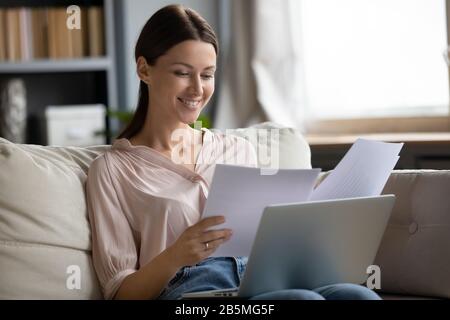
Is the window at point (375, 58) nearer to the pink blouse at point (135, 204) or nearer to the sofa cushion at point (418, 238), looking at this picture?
the sofa cushion at point (418, 238)

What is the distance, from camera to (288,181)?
1490 millimetres

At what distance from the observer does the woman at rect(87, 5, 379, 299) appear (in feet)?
5.42

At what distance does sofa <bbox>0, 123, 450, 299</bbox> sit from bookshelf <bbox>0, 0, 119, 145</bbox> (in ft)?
6.48

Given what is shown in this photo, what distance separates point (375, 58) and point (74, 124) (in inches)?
53.1

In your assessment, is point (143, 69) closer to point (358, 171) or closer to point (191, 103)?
point (191, 103)

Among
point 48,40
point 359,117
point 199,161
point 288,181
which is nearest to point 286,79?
point 359,117

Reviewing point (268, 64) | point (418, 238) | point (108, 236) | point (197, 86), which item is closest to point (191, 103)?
point (197, 86)

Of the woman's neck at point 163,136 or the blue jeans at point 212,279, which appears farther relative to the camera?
the woman's neck at point 163,136

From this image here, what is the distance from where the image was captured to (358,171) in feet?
5.47

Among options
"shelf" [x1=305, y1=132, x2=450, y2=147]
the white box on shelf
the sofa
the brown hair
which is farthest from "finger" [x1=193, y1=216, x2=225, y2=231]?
the white box on shelf

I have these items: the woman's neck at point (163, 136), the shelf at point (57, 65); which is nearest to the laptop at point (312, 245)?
the woman's neck at point (163, 136)

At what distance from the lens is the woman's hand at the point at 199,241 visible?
59.5 inches
